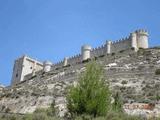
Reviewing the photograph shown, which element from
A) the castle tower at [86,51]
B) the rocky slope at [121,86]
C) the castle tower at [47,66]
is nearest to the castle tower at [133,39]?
the rocky slope at [121,86]

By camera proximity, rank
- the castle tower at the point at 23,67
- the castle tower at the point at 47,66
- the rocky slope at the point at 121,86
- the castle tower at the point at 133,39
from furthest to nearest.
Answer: the castle tower at the point at 23,67 → the castle tower at the point at 47,66 → the castle tower at the point at 133,39 → the rocky slope at the point at 121,86

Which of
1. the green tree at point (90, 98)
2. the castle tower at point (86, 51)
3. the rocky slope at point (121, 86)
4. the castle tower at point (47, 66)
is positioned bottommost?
the green tree at point (90, 98)

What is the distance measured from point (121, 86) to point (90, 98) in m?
23.6

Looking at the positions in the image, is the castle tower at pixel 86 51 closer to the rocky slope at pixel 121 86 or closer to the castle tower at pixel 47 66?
the rocky slope at pixel 121 86

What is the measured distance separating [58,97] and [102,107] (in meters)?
18.7

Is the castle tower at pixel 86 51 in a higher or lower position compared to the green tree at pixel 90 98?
higher

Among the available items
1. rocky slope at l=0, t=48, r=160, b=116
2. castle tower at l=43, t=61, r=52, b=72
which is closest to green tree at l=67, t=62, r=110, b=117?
rocky slope at l=0, t=48, r=160, b=116

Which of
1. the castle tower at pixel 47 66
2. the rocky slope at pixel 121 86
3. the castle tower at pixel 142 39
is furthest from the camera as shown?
the castle tower at pixel 47 66

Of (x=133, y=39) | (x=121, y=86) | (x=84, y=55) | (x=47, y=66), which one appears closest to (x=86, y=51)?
(x=84, y=55)

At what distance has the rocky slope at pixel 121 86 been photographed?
113 ft

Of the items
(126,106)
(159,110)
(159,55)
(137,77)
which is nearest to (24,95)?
(137,77)

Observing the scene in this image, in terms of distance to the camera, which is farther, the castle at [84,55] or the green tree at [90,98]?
the castle at [84,55]

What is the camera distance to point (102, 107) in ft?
59.2

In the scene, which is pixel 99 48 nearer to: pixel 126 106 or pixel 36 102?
pixel 36 102
